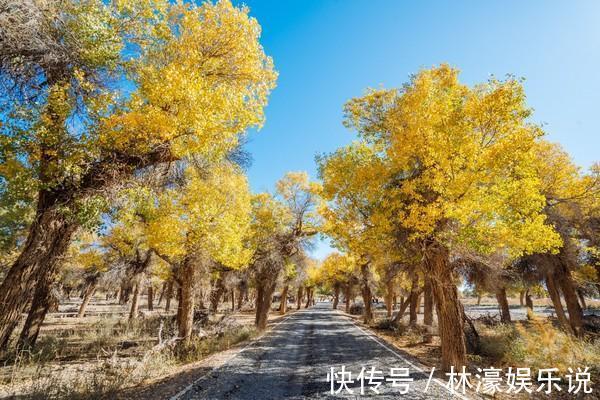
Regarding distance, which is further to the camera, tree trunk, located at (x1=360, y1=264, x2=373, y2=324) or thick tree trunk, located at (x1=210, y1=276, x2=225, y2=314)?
tree trunk, located at (x1=360, y1=264, x2=373, y2=324)

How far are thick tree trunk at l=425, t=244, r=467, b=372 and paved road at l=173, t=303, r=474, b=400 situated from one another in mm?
987

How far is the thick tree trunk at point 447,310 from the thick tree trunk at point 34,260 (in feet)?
33.3

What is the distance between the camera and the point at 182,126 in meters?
6.77

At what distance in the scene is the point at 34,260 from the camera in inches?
251

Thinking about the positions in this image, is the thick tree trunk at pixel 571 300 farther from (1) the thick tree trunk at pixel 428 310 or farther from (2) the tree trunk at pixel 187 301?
(2) the tree trunk at pixel 187 301

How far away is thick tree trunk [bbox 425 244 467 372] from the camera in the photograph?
872 cm

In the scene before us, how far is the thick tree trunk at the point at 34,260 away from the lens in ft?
20.0

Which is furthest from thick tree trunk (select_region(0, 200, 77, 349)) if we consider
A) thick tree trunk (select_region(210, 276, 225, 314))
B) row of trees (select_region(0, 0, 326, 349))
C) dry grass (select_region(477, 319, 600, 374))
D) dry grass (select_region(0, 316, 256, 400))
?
thick tree trunk (select_region(210, 276, 225, 314))

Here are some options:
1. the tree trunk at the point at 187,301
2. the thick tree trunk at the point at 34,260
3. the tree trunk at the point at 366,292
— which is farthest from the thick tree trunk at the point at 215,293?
the thick tree trunk at the point at 34,260

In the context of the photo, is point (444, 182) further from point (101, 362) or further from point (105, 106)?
point (101, 362)

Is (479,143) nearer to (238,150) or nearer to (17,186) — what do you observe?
(238,150)

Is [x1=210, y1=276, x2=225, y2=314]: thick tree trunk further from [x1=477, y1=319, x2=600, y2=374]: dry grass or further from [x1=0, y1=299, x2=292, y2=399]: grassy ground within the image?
[x1=477, y1=319, x2=600, y2=374]: dry grass

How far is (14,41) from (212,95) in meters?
3.55

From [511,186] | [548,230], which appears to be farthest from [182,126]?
[548,230]
